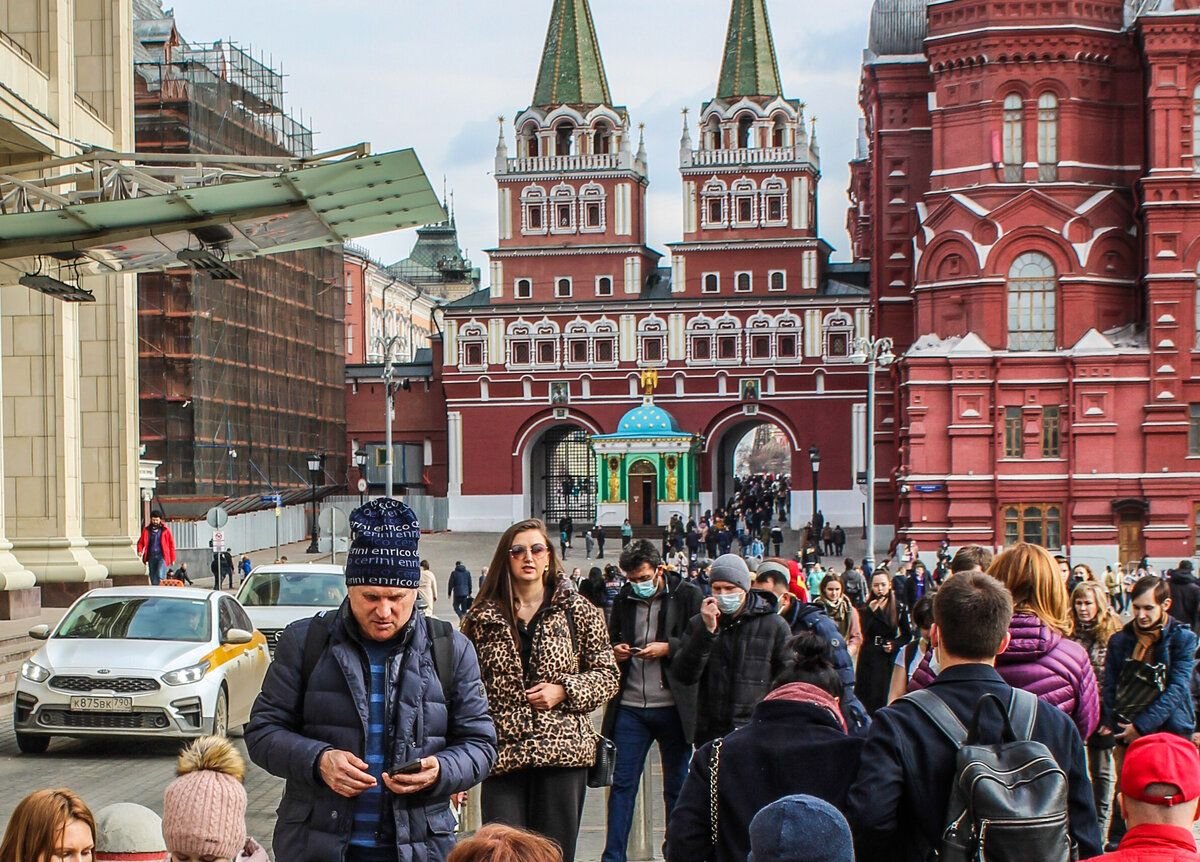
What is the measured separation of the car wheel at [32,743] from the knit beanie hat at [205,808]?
10.3 metres

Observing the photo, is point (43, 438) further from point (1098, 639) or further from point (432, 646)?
point (432, 646)

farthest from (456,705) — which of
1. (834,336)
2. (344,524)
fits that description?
(834,336)

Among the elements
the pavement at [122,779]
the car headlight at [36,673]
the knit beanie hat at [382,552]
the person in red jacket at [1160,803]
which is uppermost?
the knit beanie hat at [382,552]

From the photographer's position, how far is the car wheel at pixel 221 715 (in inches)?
590

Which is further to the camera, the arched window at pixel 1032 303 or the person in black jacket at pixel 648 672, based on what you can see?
the arched window at pixel 1032 303

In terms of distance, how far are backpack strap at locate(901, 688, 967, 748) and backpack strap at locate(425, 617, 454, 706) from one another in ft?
4.67

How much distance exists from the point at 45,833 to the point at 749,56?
79.4 m

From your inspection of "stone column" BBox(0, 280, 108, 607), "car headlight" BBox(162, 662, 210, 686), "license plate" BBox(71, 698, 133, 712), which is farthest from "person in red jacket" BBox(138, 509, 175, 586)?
"license plate" BBox(71, 698, 133, 712)

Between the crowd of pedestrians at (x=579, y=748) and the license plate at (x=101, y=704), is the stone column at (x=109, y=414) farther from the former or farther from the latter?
the crowd of pedestrians at (x=579, y=748)

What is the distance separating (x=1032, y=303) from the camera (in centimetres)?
5375

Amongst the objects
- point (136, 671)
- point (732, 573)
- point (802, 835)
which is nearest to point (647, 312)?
point (136, 671)

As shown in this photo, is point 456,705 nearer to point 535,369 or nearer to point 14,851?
point 14,851

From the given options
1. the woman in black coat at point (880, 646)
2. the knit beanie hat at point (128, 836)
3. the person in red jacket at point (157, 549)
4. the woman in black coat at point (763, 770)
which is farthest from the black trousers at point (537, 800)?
the person in red jacket at point (157, 549)

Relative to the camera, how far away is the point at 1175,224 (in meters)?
52.4
